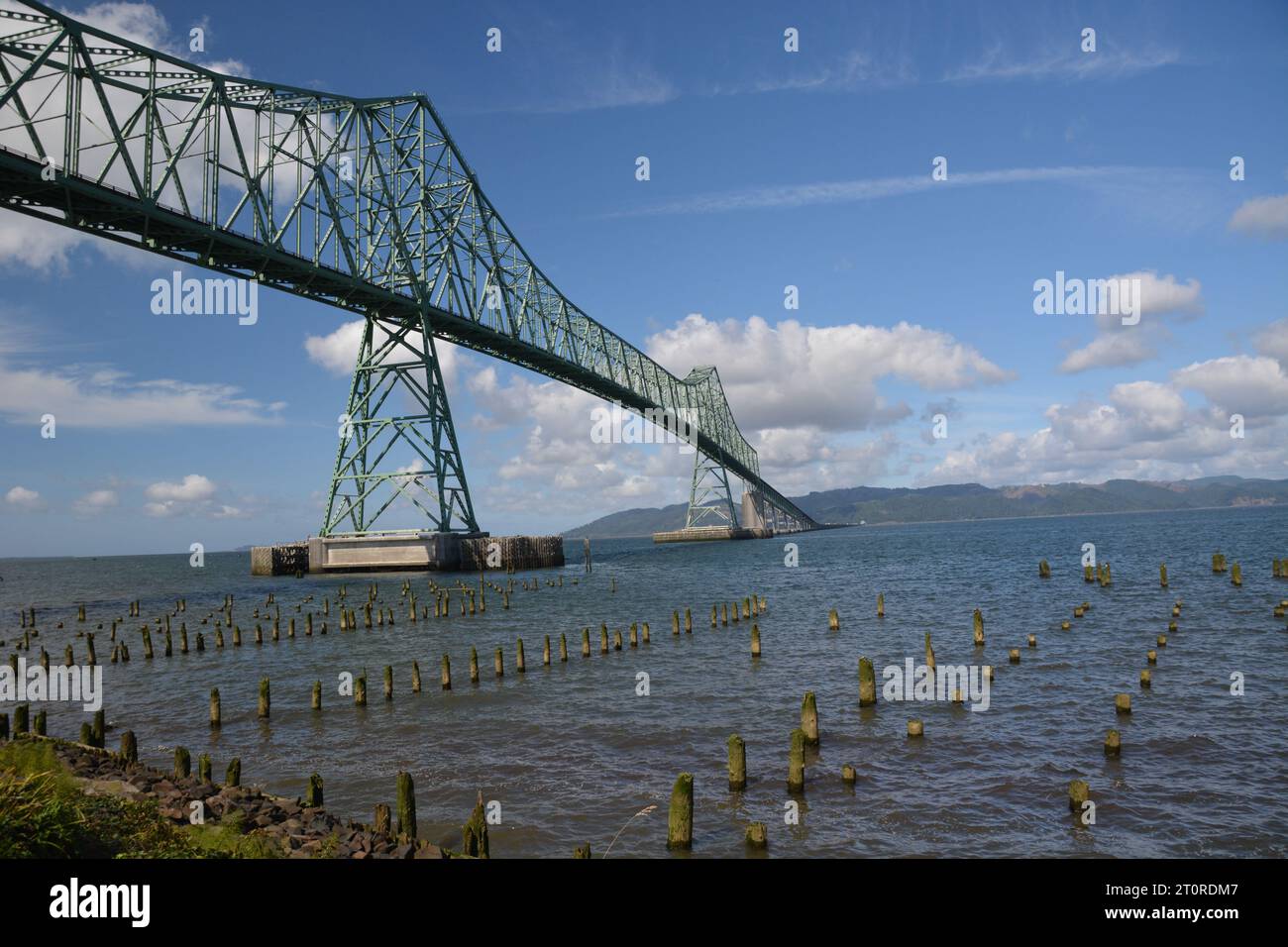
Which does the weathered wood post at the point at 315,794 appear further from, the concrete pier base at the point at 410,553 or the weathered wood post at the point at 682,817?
the concrete pier base at the point at 410,553

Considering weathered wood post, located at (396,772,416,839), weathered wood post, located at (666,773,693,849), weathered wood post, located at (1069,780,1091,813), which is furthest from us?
weathered wood post, located at (1069,780,1091,813)

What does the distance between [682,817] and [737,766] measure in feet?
8.44

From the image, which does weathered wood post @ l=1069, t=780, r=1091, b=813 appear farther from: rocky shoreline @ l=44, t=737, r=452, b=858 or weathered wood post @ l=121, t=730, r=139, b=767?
weathered wood post @ l=121, t=730, r=139, b=767

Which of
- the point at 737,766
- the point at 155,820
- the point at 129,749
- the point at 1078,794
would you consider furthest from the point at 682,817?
the point at 129,749

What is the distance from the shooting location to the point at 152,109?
40.5m

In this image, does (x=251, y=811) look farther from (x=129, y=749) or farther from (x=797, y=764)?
(x=797, y=764)

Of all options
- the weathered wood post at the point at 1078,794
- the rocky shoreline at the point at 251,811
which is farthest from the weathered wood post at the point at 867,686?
the rocky shoreline at the point at 251,811

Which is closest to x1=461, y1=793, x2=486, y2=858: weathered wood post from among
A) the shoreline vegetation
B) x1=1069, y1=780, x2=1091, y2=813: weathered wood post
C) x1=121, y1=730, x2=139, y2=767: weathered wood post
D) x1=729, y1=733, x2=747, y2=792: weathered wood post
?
the shoreline vegetation

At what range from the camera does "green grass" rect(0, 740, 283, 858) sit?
722cm

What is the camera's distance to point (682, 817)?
10.7m

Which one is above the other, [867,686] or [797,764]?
[797,764]

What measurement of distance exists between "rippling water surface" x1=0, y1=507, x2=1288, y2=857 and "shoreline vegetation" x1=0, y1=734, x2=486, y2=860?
176 centimetres
